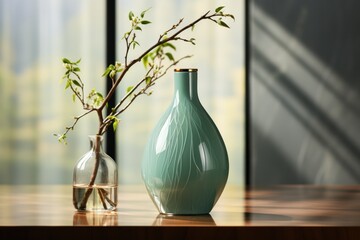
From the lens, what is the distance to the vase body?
1.56 meters

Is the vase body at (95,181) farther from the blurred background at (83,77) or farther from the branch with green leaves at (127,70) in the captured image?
the blurred background at (83,77)

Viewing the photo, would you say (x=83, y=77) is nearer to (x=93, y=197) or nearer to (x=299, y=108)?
(x=299, y=108)

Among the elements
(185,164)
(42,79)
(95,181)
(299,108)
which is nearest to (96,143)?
(95,181)

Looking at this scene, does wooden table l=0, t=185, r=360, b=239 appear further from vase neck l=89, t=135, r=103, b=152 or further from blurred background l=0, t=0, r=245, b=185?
blurred background l=0, t=0, r=245, b=185

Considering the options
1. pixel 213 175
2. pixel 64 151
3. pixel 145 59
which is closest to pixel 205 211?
pixel 213 175

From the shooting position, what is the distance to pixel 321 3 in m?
4.85

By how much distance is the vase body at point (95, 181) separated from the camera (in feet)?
5.13

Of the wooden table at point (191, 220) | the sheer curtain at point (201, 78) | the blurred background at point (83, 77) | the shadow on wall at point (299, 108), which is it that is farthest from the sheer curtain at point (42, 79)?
the wooden table at point (191, 220)

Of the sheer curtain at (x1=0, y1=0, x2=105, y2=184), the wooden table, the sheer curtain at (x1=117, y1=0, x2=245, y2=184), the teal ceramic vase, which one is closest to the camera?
the wooden table

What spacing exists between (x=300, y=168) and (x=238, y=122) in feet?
1.53

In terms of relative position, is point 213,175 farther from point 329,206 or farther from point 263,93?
point 263,93

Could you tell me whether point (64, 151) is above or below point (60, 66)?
below

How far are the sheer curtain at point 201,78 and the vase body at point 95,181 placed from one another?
3.20 m

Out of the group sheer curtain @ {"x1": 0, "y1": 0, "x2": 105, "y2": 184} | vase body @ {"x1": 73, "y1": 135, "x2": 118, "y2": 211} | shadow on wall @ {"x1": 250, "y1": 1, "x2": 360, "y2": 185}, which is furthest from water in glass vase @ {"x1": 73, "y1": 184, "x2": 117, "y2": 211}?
shadow on wall @ {"x1": 250, "y1": 1, "x2": 360, "y2": 185}
